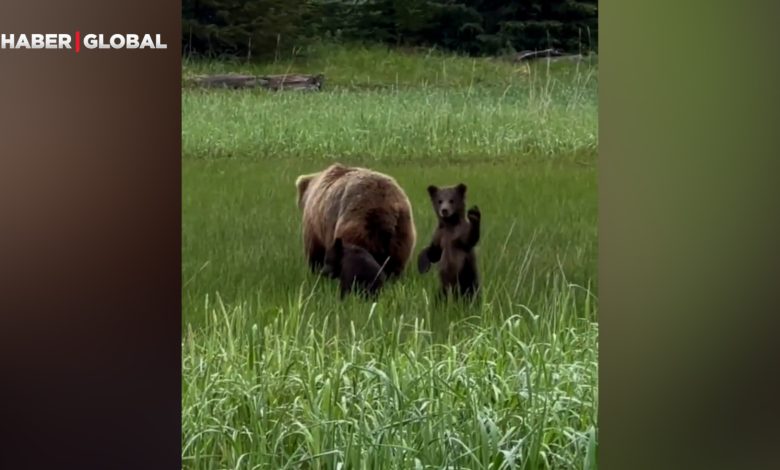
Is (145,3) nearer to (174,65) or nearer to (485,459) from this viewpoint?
(174,65)

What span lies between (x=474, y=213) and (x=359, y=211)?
41 cm

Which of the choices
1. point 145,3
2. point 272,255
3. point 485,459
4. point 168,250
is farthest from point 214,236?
point 485,459

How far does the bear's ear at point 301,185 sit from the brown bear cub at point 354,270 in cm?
18

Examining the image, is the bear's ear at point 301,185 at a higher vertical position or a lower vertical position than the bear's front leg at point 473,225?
higher

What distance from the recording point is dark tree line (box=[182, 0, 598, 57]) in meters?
3.52

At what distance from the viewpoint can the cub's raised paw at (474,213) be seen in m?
3.47

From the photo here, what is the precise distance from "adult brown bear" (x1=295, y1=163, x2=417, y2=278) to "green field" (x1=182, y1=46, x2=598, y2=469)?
0.12ft

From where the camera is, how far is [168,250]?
2.79 metres

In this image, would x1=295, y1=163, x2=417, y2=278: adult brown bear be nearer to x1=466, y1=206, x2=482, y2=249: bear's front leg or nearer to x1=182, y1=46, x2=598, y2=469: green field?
x1=182, y1=46, x2=598, y2=469: green field
